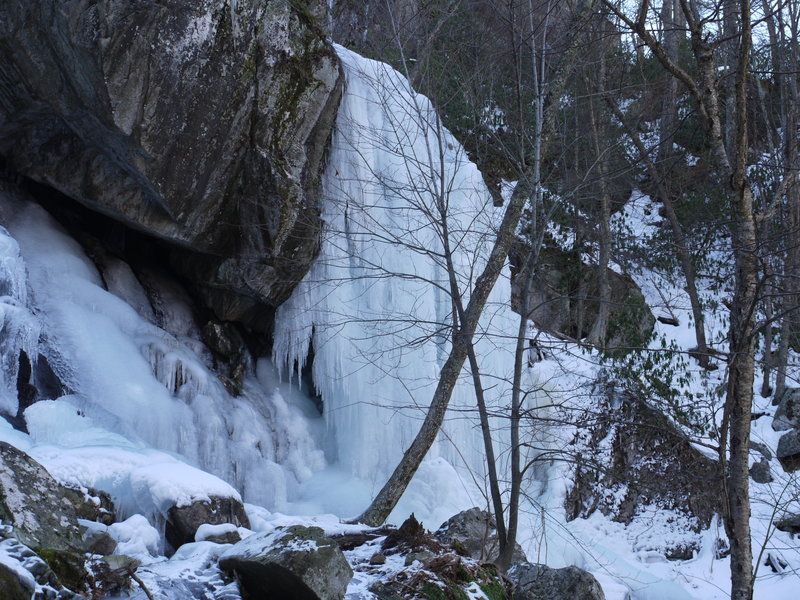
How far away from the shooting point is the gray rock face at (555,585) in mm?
4391

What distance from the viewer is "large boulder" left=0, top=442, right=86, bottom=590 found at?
9.59 feet

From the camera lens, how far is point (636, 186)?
14.0m

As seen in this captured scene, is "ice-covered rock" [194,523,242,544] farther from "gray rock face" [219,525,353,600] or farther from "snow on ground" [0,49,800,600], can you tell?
"gray rock face" [219,525,353,600]

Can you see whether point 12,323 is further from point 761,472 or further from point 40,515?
point 761,472

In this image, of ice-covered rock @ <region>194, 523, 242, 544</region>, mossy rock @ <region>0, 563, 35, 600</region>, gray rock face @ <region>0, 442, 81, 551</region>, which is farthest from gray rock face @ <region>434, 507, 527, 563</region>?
mossy rock @ <region>0, 563, 35, 600</region>

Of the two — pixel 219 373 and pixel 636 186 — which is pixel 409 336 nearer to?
pixel 219 373

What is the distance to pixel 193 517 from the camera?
15.1ft

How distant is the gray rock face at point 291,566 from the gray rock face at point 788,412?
319 inches

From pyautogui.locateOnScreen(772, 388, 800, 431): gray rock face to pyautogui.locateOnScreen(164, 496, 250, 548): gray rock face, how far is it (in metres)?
7.59

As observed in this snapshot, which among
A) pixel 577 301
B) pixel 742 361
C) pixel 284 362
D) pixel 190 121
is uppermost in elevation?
pixel 577 301

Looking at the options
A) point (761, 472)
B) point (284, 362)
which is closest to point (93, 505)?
point (284, 362)

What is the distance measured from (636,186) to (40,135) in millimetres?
10375

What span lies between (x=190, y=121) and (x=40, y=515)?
178 inches

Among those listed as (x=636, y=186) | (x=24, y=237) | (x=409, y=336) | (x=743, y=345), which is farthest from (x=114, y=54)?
(x=636, y=186)
